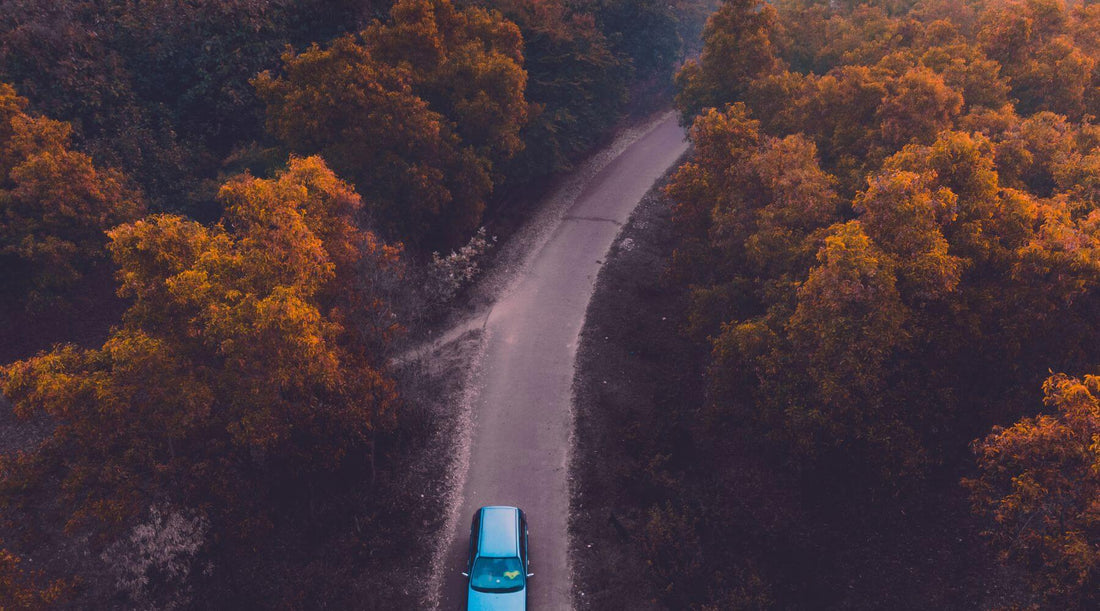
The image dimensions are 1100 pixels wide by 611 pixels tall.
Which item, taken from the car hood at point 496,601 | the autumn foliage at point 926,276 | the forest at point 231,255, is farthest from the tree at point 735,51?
the car hood at point 496,601

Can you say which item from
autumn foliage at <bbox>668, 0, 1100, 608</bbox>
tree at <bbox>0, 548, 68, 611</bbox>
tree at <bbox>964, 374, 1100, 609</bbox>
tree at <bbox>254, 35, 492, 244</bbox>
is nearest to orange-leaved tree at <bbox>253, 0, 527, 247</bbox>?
tree at <bbox>254, 35, 492, 244</bbox>

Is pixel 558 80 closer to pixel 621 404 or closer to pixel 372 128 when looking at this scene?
→ pixel 372 128

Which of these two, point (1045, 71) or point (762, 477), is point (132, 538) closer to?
point (762, 477)

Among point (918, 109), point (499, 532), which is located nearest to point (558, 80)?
point (918, 109)

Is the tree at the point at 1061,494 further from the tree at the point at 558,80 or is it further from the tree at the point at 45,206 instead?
the tree at the point at 45,206

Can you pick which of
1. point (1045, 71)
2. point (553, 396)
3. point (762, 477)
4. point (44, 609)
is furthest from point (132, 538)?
point (1045, 71)

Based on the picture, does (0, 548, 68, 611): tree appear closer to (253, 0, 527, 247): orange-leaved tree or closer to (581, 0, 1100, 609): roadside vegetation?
(581, 0, 1100, 609): roadside vegetation
